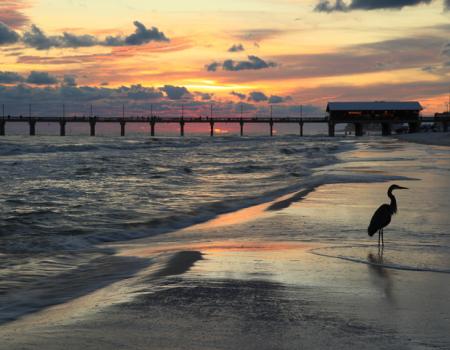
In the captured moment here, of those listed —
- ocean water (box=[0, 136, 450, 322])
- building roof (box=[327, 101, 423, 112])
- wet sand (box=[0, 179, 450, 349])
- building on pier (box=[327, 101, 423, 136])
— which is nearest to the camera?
wet sand (box=[0, 179, 450, 349])

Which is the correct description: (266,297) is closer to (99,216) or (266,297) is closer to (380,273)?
(380,273)

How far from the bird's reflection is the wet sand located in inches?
0.5

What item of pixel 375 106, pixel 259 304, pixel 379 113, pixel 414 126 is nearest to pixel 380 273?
pixel 259 304

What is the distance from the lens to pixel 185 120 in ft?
521

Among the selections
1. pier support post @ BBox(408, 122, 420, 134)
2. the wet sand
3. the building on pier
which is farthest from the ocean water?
pier support post @ BBox(408, 122, 420, 134)

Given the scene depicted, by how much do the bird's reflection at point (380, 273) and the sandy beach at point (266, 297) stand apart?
1cm

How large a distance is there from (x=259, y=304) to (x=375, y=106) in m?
131

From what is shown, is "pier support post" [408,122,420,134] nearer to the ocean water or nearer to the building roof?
the building roof

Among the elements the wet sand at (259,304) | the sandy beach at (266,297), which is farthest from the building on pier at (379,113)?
the wet sand at (259,304)

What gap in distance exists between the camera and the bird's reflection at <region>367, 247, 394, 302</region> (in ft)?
21.4

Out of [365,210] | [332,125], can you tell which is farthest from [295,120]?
[365,210]

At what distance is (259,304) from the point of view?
598 cm

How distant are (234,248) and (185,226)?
3562mm

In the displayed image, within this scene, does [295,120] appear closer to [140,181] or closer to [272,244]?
[140,181]
